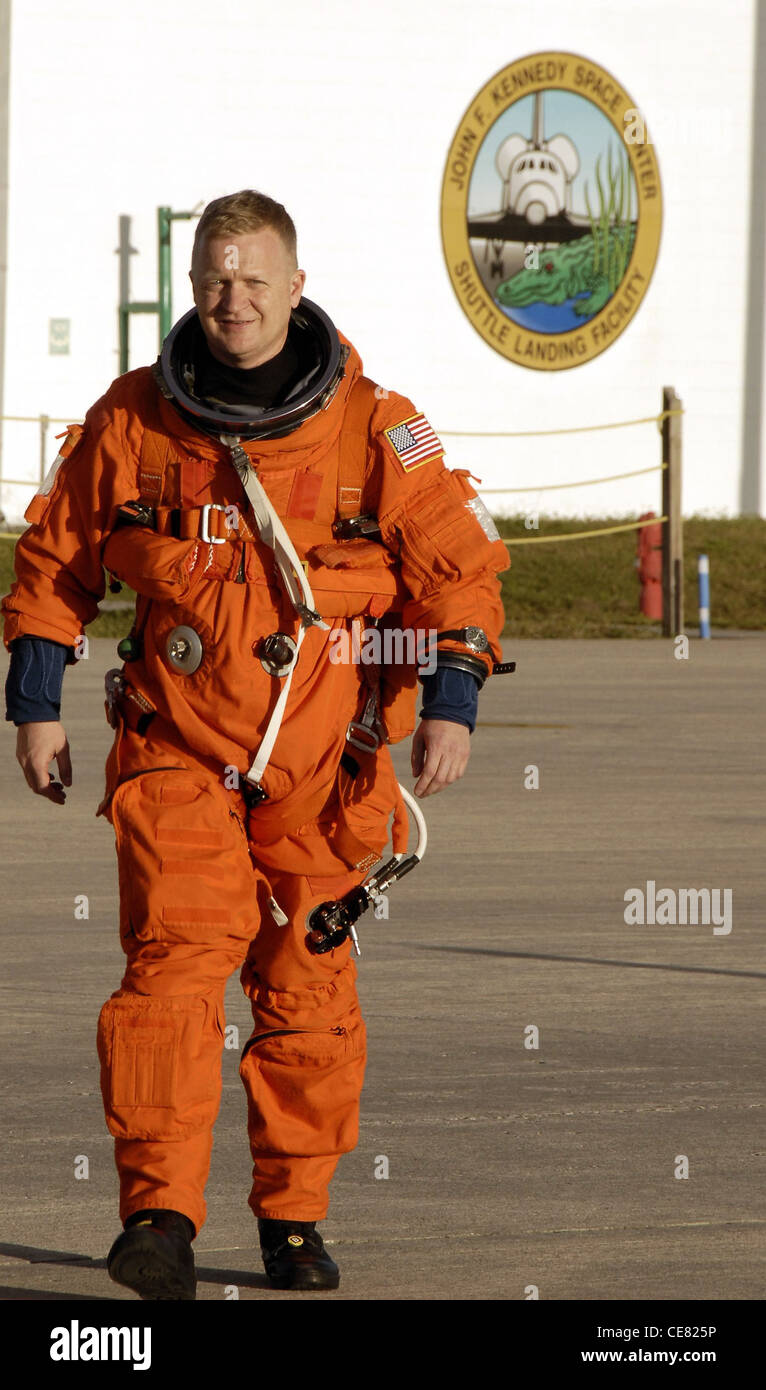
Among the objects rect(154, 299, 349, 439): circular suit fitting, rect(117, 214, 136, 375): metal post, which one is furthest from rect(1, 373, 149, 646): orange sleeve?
rect(117, 214, 136, 375): metal post

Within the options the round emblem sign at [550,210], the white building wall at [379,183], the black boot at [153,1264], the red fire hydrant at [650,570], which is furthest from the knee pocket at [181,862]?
the round emblem sign at [550,210]

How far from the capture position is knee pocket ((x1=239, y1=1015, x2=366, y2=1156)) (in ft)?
15.4

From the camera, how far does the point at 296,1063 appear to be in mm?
4695

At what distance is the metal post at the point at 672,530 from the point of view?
20.9 m

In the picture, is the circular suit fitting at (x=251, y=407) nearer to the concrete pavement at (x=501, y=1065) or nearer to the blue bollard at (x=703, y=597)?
the concrete pavement at (x=501, y=1065)

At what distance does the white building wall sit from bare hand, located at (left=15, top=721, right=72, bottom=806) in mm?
23229

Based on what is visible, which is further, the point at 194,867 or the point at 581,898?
the point at 581,898

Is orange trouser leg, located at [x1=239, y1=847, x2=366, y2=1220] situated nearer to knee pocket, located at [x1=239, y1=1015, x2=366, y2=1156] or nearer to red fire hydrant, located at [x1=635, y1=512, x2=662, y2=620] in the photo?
knee pocket, located at [x1=239, y1=1015, x2=366, y2=1156]

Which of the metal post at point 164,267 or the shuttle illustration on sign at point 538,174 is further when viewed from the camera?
the shuttle illustration on sign at point 538,174

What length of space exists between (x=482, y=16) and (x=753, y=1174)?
26.6 metres

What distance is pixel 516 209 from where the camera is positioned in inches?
1204

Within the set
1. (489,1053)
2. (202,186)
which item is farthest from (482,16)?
(489,1053)

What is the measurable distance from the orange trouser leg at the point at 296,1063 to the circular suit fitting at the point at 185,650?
0.40 metres
